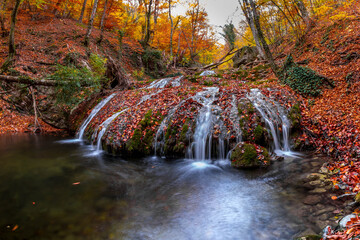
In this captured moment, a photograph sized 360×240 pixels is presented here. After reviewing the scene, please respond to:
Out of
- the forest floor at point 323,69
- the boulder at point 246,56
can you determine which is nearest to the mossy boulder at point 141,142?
the forest floor at point 323,69

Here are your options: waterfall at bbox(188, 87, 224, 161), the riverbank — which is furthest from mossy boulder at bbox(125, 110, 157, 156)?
the riverbank

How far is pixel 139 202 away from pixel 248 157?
3284 mm

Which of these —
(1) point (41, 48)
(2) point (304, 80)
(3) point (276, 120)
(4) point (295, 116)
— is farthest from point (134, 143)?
(1) point (41, 48)

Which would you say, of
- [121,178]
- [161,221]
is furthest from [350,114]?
[121,178]

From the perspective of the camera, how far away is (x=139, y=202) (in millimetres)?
3924

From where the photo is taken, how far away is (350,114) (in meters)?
5.94

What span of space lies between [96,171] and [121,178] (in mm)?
957

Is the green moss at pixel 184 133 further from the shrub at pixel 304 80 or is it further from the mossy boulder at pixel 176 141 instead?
the shrub at pixel 304 80

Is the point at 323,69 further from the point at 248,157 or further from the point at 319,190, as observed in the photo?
the point at 319,190

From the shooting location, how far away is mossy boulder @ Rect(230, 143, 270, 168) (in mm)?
5422

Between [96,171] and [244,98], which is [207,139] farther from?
[96,171]

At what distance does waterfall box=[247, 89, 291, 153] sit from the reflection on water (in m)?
2.05

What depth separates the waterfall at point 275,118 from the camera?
6445 mm

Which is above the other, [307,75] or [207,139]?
[307,75]
